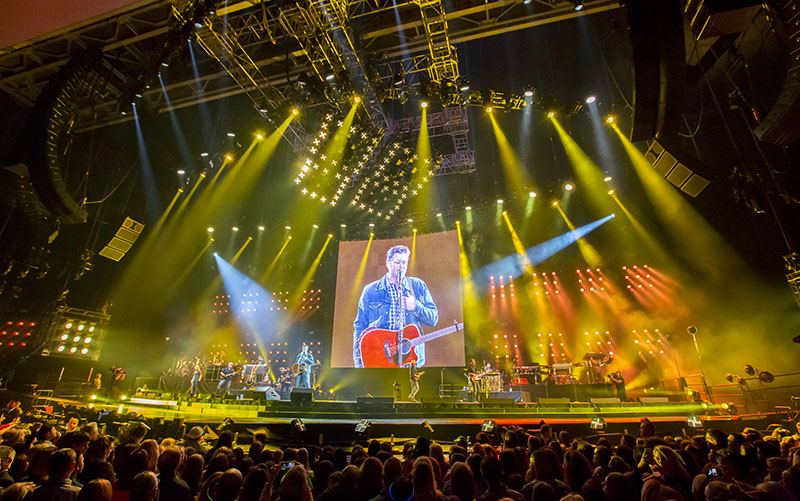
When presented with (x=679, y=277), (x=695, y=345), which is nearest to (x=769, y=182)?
(x=679, y=277)

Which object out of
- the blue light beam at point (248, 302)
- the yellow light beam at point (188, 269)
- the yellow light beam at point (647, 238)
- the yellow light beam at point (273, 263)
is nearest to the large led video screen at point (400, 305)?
the yellow light beam at point (273, 263)

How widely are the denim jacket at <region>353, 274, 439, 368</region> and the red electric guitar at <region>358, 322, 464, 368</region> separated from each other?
18 centimetres

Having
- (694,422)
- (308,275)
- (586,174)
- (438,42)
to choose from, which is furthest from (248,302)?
(694,422)

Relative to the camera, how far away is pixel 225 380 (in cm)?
1209

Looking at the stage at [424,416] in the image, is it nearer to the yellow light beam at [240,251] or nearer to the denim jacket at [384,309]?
the denim jacket at [384,309]

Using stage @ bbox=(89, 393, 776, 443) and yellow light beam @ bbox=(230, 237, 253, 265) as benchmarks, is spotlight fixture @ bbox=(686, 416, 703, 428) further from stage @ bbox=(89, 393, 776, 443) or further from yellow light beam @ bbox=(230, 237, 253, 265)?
yellow light beam @ bbox=(230, 237, 253, 265)

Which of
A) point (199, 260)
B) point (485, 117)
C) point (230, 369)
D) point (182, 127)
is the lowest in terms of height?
point (230, 369)

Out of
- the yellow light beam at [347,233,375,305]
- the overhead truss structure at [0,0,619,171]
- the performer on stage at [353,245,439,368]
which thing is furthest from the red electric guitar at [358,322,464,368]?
the overhead truss structure at [0,0,619,171]

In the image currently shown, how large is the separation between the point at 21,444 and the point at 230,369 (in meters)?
8.84

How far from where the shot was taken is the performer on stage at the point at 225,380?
1166cm

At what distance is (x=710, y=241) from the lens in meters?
10.5

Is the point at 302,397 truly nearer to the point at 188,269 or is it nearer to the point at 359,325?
the point at 359,325

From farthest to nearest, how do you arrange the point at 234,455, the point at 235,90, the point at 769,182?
the point at 235,90 < the point at 769,182 < the point at 234,455

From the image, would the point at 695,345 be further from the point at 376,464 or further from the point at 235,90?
the point at 235,90
